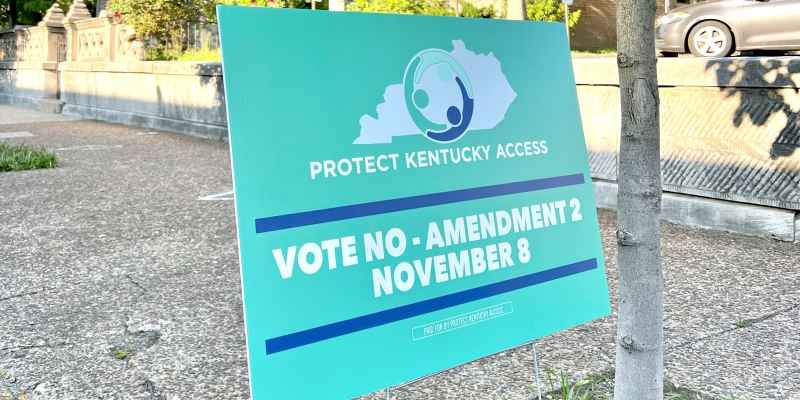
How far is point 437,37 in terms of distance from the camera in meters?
2.96

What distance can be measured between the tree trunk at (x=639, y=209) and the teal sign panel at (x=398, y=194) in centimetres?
44

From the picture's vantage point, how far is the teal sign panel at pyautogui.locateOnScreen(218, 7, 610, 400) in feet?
8.13

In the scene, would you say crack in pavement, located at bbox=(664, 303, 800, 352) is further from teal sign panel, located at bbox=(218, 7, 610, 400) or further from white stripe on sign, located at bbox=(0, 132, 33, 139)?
white stripe on sign, located at bbox=(0, 132, 33, 139)

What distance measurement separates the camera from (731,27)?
12.8 meters

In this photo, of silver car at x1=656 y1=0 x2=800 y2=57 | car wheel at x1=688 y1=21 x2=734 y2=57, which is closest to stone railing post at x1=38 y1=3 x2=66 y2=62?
silver car at x1=656 y1=0 x2=800 y2=57

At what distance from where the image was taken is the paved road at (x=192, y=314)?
361 cm

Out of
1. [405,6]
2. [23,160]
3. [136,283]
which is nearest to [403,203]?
[136,283]

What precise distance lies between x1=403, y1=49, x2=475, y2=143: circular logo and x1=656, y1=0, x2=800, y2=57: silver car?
11.0m

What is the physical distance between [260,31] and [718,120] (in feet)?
16.8

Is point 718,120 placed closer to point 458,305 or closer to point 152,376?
point 458,305

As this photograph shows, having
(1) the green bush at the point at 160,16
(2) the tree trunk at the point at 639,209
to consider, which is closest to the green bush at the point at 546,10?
(1) the green bush at the point at 160,16

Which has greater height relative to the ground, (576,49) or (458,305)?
(576,49)

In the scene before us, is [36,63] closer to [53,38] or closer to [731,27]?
[53,38]

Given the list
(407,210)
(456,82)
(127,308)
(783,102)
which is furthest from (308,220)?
(783,102)
